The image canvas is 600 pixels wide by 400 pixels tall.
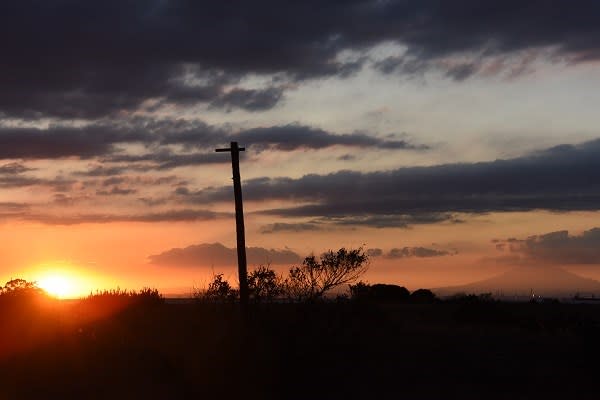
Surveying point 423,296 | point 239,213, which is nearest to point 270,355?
point 239,213

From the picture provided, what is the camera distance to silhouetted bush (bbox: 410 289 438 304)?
208ft

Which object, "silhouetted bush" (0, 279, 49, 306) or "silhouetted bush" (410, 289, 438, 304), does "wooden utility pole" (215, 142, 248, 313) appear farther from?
"silhouetted bush" (410, 289, 438, 304)

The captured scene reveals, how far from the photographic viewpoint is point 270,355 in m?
24.0

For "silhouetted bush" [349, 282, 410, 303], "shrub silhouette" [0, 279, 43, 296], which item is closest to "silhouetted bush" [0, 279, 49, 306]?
"shrub silhouette" [0, 279, 43, 296]

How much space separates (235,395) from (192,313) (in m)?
6.84

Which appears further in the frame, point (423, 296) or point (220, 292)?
point (423, 296)

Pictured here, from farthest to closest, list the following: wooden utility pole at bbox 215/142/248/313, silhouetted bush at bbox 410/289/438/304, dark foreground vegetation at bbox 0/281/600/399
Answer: silhouetted bush at bbox 410/289/438/304, wooden utility pole at bbox 215/142/248/313, dark foreground vegetation at bbox 0/281/600/399

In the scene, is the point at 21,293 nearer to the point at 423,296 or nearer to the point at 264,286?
the point at 264,286

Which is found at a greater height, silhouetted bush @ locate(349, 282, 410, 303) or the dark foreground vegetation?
silhouetted bush @ locate(349, 282, 410, 303)

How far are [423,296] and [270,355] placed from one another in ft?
140

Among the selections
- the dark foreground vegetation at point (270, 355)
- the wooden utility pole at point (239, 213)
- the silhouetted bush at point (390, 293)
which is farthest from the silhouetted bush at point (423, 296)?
the wooden utility pole at point (239, 213)

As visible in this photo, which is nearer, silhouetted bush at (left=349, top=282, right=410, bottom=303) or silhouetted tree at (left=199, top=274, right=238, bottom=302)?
silhouetted tree at (left=199, top=274, right=238, bottom=302)

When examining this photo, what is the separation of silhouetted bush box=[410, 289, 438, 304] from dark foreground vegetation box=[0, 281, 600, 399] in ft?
96.8

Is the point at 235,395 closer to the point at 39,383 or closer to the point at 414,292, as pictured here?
the point at 39,383
